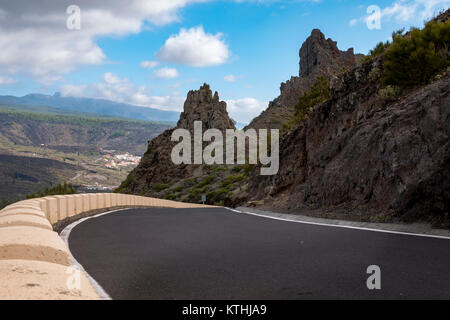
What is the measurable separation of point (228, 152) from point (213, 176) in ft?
34.2

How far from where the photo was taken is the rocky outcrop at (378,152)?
11.3 metres

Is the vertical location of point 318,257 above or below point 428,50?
below

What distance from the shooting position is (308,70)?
11594cm

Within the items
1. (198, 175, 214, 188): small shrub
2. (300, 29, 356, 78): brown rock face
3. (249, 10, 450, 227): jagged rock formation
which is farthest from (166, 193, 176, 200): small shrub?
(300, 29, 356, 78): brown rock face

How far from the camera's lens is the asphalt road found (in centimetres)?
506

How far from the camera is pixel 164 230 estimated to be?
1238cm

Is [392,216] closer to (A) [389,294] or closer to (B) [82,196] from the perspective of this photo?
(A) [389,294]

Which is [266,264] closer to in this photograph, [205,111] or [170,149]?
[170,149]

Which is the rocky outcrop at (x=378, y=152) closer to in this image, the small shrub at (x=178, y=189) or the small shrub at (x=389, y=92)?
the small shrub at (x=389, y=92)

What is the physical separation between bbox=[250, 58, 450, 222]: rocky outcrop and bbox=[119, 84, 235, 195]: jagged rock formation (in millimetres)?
58980

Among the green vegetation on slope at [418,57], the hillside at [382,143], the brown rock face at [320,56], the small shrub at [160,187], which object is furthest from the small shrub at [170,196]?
the brown rock face at [320,56]

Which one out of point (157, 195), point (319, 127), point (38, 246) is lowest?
point (157, 195)

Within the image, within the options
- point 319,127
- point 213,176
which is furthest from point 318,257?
point 213,176

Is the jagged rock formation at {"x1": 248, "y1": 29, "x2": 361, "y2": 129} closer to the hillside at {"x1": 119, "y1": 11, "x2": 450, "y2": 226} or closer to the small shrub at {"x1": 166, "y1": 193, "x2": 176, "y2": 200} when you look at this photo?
the small shrub at {"x1": 166, "y1": 193, "x2": 176, "y2": 200}
